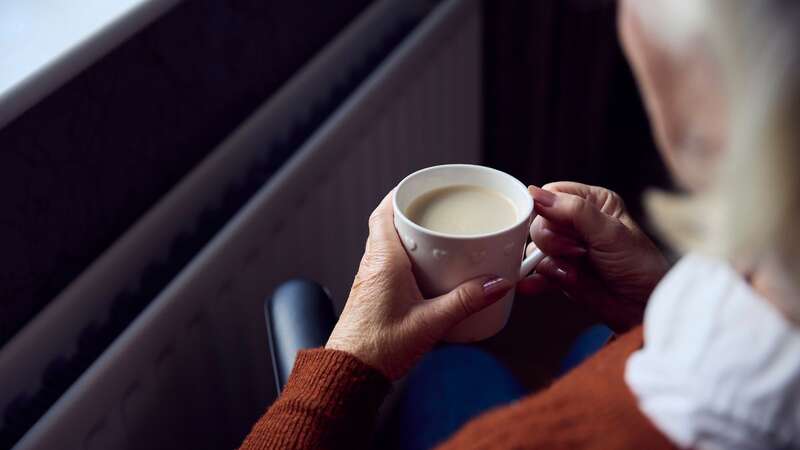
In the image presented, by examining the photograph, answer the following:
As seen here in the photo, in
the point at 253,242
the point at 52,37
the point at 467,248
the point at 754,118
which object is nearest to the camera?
the point at 754,118

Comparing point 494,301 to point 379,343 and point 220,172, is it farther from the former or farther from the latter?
point 220,172

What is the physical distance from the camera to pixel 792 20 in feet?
1.24

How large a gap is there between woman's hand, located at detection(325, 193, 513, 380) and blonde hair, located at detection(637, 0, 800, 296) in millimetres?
237

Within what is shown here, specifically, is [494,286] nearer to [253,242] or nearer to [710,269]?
[710,269]

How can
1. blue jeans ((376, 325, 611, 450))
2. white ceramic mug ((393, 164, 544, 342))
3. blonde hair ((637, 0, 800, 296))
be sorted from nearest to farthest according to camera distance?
blonde hair ((637, 0, 800, 296)), white ceramic mug ((393, 164, 544, 342)), blue jeans ((376, 325, 611, 450))

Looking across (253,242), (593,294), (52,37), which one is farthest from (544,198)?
(52,37)

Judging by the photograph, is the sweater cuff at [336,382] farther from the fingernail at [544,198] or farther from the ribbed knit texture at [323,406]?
the fingernail at [544,198]

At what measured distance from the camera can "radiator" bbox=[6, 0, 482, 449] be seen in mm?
762

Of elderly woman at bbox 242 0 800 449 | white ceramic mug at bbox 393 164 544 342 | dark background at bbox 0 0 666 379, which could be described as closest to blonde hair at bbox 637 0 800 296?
elderly woman at bbox 242 0 800 449

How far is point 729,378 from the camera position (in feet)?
1.40

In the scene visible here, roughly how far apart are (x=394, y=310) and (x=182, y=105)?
387mm

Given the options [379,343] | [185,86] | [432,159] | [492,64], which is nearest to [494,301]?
[379,343]

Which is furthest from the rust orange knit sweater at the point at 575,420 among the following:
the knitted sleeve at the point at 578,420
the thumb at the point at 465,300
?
the thumb at the point at 465,300

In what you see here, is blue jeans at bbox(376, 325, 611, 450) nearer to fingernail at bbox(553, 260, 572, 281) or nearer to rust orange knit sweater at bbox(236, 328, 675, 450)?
fingernail at bbox(553, 260, 572, 281)
